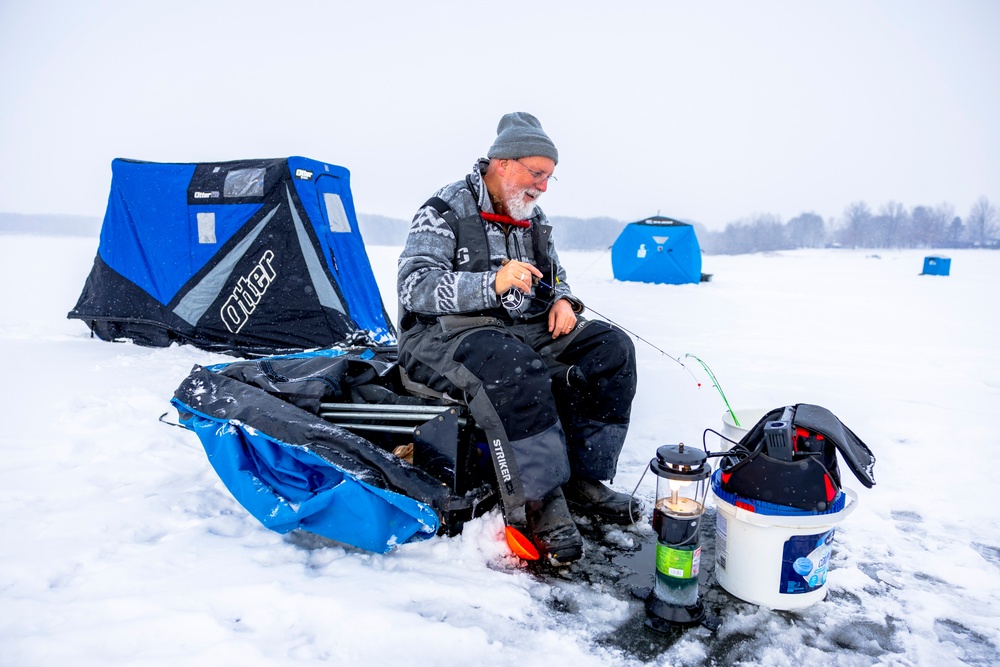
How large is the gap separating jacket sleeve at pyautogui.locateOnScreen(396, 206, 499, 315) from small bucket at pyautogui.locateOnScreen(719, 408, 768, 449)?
996 millimetres

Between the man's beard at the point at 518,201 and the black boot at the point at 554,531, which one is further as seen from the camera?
the man's beard at the point at 518,201

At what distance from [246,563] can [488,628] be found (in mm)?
833

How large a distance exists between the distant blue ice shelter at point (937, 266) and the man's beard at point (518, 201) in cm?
2061

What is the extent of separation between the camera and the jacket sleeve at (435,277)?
2.29 meters

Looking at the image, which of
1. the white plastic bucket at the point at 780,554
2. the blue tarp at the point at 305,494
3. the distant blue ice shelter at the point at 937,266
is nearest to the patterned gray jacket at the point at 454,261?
the blue tarp at the point at 305,494

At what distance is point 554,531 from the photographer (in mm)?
2129

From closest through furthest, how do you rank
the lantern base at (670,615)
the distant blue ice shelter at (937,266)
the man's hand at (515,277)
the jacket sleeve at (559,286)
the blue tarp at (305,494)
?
the lantern base at (670,615) → the blue tarp at (305,494) → the man's hand at (515,277) → the jacket sleeve at (559,286) → the distant blue ice shelter at (937,266)

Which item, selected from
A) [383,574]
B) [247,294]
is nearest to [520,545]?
[383,574]

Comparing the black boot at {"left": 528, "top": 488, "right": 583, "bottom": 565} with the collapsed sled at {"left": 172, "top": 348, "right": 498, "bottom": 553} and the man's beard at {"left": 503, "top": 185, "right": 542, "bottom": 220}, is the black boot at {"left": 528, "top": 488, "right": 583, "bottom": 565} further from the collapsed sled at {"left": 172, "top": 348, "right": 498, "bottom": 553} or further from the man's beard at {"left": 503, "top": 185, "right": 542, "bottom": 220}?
the man's beard at {"left": 503, "top": 185, "right": 542, "bottom": 220}

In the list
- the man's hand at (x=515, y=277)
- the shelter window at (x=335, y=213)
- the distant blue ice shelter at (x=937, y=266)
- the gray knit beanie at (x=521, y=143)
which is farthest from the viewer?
the distant blue ice shelter at (x=937, y=266)

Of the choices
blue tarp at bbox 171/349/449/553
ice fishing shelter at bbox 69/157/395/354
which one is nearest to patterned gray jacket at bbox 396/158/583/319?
blue tarp at bbox 171/349/449/553

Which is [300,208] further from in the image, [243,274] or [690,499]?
[690,499]

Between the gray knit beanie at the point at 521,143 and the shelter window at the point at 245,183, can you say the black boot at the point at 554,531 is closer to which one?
the gray knit beanie at the point at 521,143

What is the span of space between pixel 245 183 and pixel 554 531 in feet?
14.4
